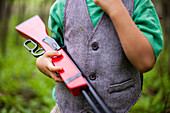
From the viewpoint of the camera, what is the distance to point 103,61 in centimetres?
95

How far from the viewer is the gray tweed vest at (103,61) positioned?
94 cm

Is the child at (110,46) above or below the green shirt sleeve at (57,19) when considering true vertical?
below

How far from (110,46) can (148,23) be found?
0.23m

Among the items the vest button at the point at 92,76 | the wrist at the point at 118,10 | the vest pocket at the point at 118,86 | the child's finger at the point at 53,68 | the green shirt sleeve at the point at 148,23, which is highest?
the wrist at the point at 118,10

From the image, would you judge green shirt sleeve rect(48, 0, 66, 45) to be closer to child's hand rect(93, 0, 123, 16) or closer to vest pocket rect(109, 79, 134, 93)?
child's hand rect(93, 0, 123, 16)

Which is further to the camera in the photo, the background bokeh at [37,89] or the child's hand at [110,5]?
the background bokeh at [37,89]

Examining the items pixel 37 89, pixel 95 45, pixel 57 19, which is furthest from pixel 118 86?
pixel 37 89

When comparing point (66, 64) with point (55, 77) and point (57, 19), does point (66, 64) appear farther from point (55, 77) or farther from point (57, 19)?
point (57, 19)

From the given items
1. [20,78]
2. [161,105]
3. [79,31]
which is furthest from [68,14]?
[20,78]

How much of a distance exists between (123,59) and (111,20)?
23cm

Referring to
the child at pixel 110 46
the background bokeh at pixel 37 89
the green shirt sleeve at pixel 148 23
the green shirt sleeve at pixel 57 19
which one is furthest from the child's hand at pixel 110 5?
the background bokeh at pixel 37 89

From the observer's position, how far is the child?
862 millimetres

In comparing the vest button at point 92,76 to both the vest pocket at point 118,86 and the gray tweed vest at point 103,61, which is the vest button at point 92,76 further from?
the vest pocket at point 118,86

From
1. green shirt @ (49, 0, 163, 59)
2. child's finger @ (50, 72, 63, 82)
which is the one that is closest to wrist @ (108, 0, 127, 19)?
green shirt @ (49, 0, 163, 59)
